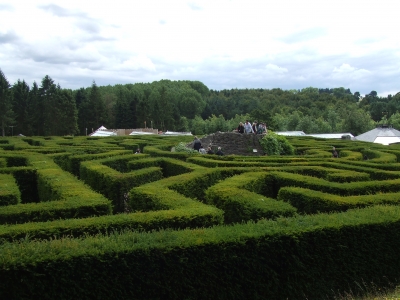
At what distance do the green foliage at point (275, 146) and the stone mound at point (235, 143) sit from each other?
711 millimetres

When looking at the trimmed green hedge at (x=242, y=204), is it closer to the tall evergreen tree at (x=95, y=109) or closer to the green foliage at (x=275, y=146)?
the green foliage at (x=275, y=146)

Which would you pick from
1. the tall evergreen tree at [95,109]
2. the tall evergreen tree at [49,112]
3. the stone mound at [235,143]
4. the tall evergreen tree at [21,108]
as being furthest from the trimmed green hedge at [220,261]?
the tall evergreen tree at [95,109]

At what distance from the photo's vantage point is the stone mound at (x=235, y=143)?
24062 millimetres

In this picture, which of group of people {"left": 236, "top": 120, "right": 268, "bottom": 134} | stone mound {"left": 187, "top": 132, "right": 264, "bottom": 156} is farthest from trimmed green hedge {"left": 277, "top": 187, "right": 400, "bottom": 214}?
group of people {"left": 236, "top": 120, "right": 268, "bottom": 134}

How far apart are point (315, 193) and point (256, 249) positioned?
3.59 meters

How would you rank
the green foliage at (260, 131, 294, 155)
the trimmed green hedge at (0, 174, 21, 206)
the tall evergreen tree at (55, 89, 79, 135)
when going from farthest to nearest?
the tall evergreen tree at (55, 89, 79, 135), the green foliage at (260, 131, 294, 155), the trimmed green hedge at (0, 174, 21, 206)

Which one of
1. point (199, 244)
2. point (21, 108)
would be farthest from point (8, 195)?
point (21, 108)

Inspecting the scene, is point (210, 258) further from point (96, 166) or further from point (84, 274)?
point (96, 166)

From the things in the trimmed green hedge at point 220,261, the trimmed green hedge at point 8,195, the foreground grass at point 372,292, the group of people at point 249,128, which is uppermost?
the group of people at point 249,128

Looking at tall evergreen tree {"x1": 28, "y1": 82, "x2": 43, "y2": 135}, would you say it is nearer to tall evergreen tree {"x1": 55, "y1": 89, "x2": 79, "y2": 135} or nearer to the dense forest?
the dense forest

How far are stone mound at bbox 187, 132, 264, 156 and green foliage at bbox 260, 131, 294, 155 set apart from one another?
0.71 meters

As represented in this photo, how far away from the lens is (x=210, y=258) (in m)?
5.84

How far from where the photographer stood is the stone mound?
24062mm

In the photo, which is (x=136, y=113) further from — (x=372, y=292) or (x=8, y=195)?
(x=372, y=292)
